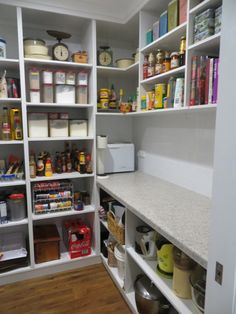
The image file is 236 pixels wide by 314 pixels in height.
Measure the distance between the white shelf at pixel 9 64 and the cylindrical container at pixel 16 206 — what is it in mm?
1106

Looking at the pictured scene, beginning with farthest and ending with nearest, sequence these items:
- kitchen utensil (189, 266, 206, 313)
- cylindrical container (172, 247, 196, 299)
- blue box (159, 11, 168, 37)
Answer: blue box (159, 11, 168, 37) → cylindrical container (172, 247, 196, 299) → kitchen utensil (189, 266, 206, 313)

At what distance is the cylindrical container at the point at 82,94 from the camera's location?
2.15 meters

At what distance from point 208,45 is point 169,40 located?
0.45 m

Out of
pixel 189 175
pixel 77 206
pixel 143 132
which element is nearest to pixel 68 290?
pixel 77 206

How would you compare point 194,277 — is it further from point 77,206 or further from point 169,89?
point 77,206

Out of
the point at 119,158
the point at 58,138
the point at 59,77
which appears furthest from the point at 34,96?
the point at 119,158

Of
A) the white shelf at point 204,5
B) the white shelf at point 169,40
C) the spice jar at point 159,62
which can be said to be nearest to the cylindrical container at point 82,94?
the white shelf at point 169,40

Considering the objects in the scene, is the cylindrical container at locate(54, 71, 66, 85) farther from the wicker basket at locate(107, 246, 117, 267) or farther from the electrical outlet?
the electrical outlet

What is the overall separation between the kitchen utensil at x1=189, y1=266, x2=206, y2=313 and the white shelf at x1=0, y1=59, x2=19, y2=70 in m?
1.94

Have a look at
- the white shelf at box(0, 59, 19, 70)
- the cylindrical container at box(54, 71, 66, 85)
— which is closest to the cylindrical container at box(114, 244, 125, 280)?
the cylindrical container at box(54, 71, 66, 85)

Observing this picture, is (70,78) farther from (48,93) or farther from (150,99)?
(150,99)

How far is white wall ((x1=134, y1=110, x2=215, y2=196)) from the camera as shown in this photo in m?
1.64

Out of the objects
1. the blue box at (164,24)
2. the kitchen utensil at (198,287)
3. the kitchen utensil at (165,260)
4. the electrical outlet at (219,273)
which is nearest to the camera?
the electrical outlet at (219,273)

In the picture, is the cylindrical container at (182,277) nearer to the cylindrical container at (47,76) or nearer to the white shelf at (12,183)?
the white shelf at (12,183)
